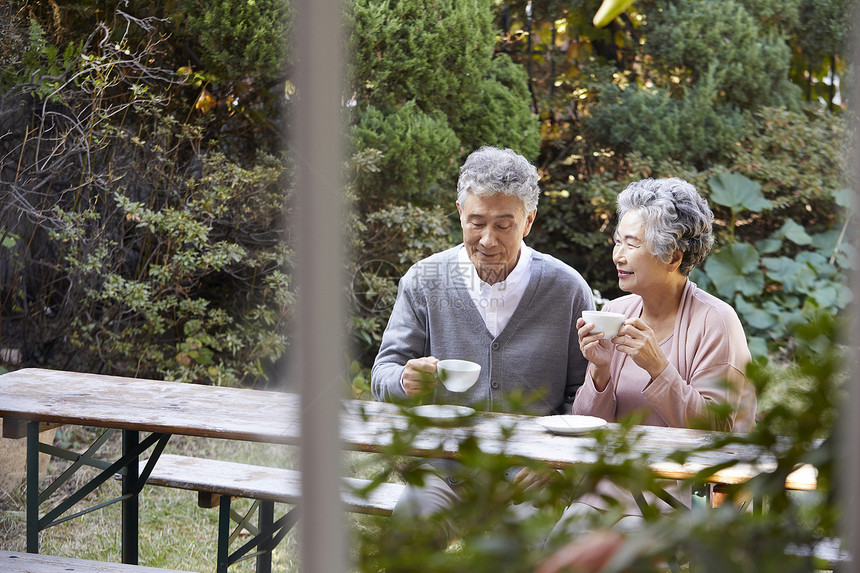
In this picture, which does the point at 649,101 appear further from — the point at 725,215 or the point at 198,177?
the point at 198,177

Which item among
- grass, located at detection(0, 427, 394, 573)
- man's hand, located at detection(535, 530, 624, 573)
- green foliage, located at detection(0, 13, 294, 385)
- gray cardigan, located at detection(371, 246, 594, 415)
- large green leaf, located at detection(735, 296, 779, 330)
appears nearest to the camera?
man's hand, located at detection(535, 530, 624, 573)

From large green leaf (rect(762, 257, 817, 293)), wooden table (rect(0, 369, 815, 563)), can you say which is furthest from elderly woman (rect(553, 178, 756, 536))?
large green leaf (rect(762, 257, 817, 293))

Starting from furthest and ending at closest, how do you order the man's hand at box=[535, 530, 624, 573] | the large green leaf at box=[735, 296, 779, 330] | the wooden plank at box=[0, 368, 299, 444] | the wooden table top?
the large green leaf at box=[735, 296, 779, 330], the wooden plank at box=[0, 368, 299, 444], the wooden table top, the man's hand at box=[535, 530, 624, 573]

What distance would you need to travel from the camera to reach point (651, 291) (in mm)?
1835

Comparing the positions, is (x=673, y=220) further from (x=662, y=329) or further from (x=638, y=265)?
(x=662, y=329)

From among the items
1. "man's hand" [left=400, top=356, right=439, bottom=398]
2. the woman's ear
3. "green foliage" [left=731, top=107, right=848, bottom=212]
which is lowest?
"man's hand" [left=400, top=356, right=439, bottom=398]

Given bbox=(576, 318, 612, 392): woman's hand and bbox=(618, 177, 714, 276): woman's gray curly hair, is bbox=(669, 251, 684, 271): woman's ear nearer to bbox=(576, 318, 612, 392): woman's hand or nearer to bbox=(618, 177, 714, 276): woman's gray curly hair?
bbox=(618, 177, 714, 276): woman's gray curly hair

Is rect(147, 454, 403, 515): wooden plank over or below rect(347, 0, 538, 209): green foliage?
below

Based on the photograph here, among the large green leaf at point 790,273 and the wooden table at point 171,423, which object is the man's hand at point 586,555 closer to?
the wooden table at point 171,423

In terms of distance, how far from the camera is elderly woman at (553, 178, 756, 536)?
162 cm

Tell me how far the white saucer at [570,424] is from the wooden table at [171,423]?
24 mm

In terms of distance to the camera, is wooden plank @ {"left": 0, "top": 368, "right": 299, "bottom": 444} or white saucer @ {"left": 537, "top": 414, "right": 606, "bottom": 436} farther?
wooden plank @ {"left": 0, "top": 368, "right": 299, "bottom": 444}

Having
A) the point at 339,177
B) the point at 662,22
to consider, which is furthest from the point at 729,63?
the point at 339,177

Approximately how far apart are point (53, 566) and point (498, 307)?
3.65 feet
